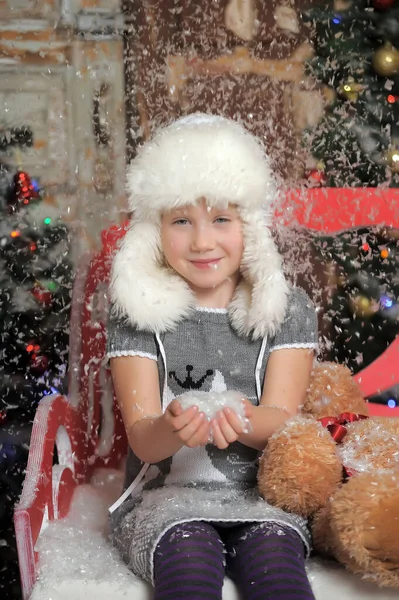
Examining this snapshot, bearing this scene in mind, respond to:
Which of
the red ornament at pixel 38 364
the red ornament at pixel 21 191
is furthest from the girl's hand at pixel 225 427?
the red ornament at pixel 21 191

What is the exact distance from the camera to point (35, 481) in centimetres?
99

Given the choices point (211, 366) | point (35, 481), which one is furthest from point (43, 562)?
point (211, 366)

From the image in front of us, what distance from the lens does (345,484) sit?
2.76 ft

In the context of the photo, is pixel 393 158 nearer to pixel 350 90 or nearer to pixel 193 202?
pixel 350 90

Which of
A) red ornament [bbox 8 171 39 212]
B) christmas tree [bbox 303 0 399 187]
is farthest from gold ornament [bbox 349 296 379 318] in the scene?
red ornament [bbox 8 171 39 212]

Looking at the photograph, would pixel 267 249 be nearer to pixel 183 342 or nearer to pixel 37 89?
pixel 183 342

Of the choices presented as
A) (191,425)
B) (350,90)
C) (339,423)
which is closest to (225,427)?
(191,425)

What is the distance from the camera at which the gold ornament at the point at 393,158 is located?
1.73 metres

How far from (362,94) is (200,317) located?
2.94ft

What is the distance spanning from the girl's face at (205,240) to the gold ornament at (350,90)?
832 millimetres

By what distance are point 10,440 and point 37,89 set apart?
956mm

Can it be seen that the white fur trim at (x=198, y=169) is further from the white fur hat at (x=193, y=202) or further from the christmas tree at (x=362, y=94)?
the christmas tree at (x=362, y=94)

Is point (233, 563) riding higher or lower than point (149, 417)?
lower

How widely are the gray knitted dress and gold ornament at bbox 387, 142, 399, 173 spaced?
2.39 feet
